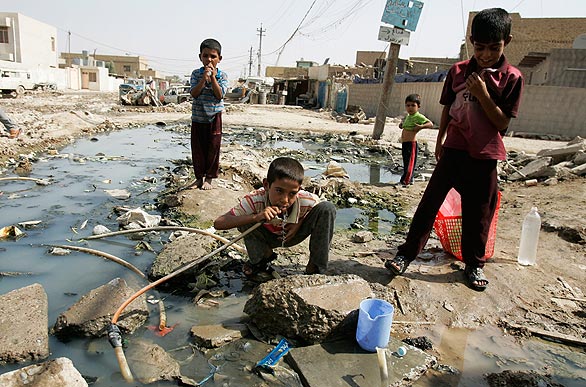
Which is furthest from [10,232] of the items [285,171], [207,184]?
[285,171]

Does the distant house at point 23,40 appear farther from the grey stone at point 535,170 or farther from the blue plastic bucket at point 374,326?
the blue plastic bucket at point 374,326

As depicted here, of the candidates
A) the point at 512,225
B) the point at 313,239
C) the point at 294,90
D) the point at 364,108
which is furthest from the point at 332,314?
the point at 294,90

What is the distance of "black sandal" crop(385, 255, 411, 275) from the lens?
3029mm

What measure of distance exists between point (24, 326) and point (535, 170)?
681 centimetres

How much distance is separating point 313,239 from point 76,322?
1.46 m

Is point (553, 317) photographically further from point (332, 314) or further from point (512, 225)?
point (512, 225)

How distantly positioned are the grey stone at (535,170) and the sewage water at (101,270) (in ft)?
9.51

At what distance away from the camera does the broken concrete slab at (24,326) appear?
2074mm

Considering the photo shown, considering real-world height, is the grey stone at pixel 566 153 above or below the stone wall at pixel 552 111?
below

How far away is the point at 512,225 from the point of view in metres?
4.47

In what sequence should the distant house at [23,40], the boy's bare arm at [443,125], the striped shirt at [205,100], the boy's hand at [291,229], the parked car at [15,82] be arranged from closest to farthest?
the boy's hand at [291,229] < the boy's bare arm at [443,125] < the striped shirt at [205,100] < the parked car at [15,82] < the distant house at [23,40]

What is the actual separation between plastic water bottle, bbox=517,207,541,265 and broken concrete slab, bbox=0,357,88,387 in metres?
3.14

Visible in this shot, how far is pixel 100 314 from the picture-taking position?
7.73ft

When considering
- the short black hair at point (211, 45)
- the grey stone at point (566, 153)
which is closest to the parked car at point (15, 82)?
the short black hair at point (211, 45)
